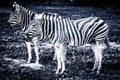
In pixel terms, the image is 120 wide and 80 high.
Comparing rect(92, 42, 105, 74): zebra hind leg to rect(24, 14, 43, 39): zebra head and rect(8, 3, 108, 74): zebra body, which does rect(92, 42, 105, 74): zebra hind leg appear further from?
rect(24, 14, 43, 39): zebra head

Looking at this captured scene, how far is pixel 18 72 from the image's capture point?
8.99m

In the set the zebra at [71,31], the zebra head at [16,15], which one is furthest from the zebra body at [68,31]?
the zebra head at [16,15]

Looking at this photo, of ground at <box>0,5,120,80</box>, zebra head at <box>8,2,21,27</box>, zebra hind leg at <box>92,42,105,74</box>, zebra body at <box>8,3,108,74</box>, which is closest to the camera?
ground at <box>0,5,120,80</box>

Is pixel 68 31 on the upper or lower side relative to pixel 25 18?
lower

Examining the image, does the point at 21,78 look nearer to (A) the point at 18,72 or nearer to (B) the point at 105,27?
(A) the point at 18,72

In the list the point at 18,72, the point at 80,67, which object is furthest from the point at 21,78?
the point at 80,67

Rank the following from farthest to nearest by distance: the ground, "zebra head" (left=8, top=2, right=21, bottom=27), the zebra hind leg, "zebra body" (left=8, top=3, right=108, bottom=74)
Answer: "zebra head" (left=8, top=2, right=21, bottom=27), the zebra hind leg, "zebra body" (left=8, top=3, right=108, bottom=74), the ground

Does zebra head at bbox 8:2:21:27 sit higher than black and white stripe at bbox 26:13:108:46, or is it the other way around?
zebra head at bbox 8:2:21:27

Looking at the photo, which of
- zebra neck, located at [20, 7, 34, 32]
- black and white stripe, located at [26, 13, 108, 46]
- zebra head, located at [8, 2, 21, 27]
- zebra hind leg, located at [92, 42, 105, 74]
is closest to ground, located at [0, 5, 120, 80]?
zebra hind leg, located at [92, 42, 105, 74]

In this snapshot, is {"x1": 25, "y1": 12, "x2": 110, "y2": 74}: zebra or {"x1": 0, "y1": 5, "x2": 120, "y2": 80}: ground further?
{"x1": 25, "y1": 12, "x2": 110, "y2": 74}: zebra

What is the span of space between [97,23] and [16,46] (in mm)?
4456

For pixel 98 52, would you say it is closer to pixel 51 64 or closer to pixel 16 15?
pixel 51 64

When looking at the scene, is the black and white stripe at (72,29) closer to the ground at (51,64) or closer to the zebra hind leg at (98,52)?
the zebra hind leg at (98,52)

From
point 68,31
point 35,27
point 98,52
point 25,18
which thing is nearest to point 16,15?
point 25,18
